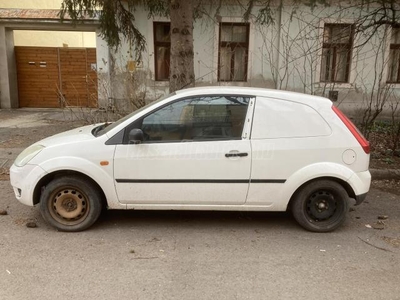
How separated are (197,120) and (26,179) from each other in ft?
6.72

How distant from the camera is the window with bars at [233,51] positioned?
12.4 metres

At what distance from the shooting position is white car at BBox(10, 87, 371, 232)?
13.0 feet

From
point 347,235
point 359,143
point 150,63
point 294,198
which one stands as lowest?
point 347,235

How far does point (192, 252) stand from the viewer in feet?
12.1

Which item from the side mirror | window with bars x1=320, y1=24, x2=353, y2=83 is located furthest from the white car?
window with bars x1=320, y1=24, x2=353, y2=83

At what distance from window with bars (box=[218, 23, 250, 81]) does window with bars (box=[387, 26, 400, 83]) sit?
507 cm

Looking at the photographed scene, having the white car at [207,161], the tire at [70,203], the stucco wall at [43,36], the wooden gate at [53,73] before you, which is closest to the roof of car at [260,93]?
the white car at [207,161]

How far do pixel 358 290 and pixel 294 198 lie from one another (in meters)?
1.32

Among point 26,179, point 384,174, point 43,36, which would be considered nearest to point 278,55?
point 384,174

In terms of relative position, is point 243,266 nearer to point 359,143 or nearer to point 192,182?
point 192,182

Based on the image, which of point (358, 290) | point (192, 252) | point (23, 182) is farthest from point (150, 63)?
point (358, 290)

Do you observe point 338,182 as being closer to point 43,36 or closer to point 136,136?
point 136,136

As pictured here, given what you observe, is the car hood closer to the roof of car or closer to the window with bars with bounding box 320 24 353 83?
the roof of car

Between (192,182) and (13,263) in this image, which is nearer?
(13,263)
